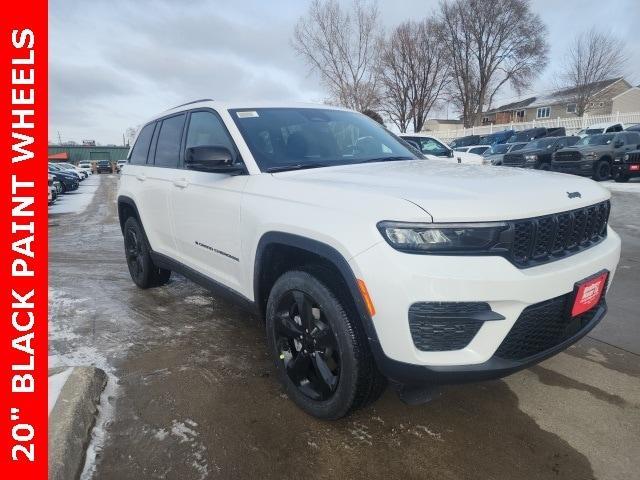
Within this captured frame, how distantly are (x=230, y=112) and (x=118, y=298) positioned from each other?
2628 millimetres

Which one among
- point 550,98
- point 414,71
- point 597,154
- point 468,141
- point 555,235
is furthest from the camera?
point 550,98

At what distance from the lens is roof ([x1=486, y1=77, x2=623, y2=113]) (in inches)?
1610

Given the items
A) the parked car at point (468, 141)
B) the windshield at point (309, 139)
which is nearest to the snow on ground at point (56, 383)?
the windshield at point (309, 139)

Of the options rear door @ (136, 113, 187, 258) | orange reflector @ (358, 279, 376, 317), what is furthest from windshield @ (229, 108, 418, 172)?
orange reflector @ (358, 279, 376, 317)

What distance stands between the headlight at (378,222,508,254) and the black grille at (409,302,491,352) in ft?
0.74

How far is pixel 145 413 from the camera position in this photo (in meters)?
2.60

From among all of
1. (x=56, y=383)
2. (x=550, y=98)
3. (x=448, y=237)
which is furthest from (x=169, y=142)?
(x=550, y=98)

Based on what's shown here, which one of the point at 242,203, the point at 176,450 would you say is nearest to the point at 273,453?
the point at 176,450

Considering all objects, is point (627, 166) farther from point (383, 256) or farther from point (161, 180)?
point (383, 256)

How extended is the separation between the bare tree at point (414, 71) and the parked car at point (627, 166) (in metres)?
28.3

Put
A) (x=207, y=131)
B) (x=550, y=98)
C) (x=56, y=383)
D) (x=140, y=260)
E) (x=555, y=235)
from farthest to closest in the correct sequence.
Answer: (x=550, y=98), (x=140, y=260), (x=207, y=131), (x=56, y=383), (x=555, y=235)

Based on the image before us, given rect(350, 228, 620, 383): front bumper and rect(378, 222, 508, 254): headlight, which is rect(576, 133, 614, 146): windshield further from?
rect(378, 222, 508, 254): headlight

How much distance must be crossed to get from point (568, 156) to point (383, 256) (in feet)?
51.8

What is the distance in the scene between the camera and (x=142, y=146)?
4.73 m
